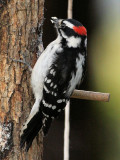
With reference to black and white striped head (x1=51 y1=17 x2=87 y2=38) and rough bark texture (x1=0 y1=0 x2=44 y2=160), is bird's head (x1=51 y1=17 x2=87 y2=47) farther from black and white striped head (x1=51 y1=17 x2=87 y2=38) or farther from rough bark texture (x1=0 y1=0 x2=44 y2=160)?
rough bark texture (x1=0 y1=0 x2=44 y2=160)

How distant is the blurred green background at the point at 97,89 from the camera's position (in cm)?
387

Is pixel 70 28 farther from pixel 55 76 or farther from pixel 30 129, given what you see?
pixel 30 129

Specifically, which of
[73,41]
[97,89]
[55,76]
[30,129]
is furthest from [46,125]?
[97,89]

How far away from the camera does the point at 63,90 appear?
230 cm

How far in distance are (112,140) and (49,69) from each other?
85.6 inches

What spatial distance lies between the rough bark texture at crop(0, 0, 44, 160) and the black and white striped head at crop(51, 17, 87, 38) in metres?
0.27

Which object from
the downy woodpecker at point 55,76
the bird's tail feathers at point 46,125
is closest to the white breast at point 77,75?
the downy woodpecker at point 55,76

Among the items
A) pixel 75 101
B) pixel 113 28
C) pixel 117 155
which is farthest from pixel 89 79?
pixel 117 155

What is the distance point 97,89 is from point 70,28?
1796 millimetres

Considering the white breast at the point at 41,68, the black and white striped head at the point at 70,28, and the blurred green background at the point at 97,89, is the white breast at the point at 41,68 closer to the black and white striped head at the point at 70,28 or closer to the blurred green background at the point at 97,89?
the black and white striped head at the point at 70,28

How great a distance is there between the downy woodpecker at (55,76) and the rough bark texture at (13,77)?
83 millimetres

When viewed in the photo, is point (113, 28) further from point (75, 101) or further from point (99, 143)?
point (99, 143)

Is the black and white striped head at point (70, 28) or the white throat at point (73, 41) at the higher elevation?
the black and white striped head at point (70, 28)

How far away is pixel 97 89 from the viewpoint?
403cm
